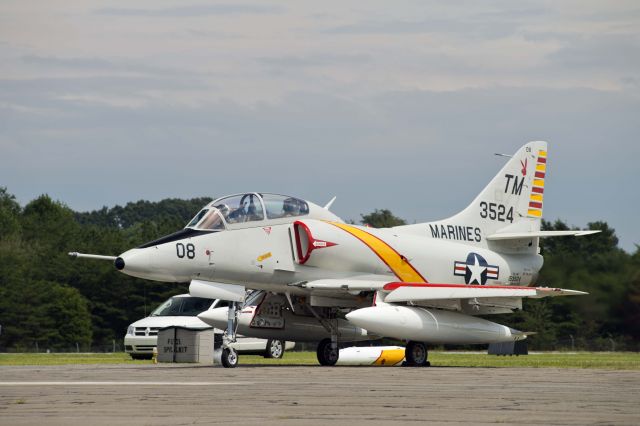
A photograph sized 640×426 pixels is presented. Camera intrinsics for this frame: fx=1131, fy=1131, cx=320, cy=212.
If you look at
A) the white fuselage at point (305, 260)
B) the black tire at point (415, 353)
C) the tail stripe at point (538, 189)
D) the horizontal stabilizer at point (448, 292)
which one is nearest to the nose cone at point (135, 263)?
the white fuselage at point (305, 260)

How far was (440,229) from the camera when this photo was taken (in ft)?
88.1

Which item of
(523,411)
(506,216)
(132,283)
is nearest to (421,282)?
(506,216)

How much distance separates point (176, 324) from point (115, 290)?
38.1 m

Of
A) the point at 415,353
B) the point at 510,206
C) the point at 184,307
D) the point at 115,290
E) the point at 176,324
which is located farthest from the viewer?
the point at 115,290

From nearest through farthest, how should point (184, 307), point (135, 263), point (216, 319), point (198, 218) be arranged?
1. point (135, 263)
2. point (198, 218)
3. point (216, 319)
4. point (184, 307)

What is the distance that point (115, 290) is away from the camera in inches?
2638

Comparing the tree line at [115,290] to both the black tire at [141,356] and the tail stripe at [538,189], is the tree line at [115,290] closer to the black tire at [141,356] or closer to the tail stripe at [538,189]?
the tail stripe at [538,189]

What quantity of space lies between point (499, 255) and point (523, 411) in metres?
15.8

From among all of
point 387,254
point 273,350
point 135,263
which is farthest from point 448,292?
point 273,350

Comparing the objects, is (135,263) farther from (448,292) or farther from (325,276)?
(448,292)

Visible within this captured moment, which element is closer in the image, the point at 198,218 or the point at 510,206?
the point at 198,218

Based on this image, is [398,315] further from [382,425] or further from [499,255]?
[382,425]

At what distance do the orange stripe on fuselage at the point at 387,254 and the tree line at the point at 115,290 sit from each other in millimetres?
6536

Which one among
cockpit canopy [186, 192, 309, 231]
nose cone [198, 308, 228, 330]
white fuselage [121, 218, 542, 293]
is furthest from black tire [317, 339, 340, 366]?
cockpit canopy [186, 192, 309, 231]
